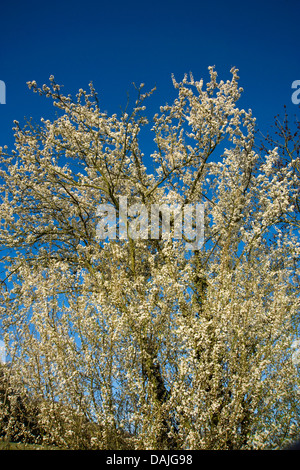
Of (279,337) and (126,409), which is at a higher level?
(279,337)

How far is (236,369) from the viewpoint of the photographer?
4.26 m

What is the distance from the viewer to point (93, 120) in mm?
8500

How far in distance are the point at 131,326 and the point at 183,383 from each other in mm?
1028

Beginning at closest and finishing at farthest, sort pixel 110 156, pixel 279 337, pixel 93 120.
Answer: pixel 279 337 < pixel 93 120 < pixel 110 156

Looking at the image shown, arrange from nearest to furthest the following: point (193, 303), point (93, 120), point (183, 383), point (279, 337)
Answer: point (183, 383) → point (279, 337) → point (193, 303) → point (93, 120)

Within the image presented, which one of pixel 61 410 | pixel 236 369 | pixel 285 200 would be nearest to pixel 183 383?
pixel 236 369

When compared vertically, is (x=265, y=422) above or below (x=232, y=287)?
below

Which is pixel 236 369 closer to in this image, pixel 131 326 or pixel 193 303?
pixel 193 303
